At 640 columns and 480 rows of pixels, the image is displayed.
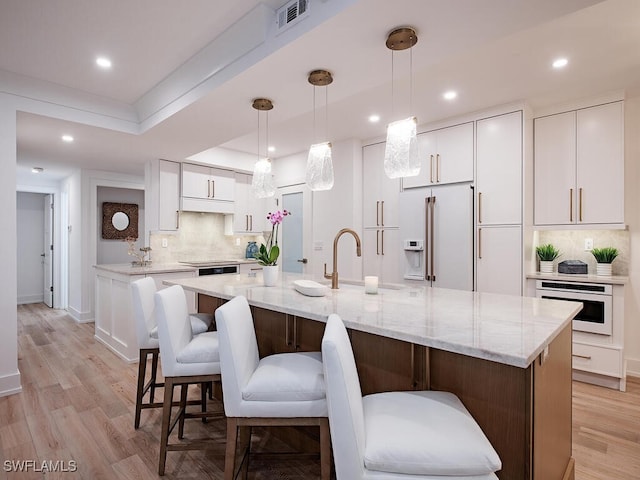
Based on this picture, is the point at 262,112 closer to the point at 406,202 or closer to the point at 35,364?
the point at 406,202

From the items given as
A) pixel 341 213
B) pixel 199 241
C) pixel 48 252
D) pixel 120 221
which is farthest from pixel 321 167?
pixel 48 252

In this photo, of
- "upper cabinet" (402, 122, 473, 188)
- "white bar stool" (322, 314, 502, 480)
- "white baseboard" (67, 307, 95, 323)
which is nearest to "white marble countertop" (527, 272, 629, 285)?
"upper cabinet" (402, 122, 473, 188)

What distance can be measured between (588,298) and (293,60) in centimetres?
309

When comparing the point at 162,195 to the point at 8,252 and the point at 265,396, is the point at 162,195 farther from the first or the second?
the point at 265,396

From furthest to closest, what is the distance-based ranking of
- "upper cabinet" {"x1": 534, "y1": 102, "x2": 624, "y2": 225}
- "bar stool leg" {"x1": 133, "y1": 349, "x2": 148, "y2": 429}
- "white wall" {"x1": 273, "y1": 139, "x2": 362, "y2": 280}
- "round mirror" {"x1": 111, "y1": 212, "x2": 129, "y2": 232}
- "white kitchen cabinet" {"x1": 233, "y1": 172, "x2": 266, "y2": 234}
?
"round mirror" {"x1": 111, "y1": 212, "x2": 129, "y2": 232}
"white kitchen cabinet" {"x1": 233, "y1": 172, "x2": 266, "y2": 234}
"white wall" {"x1": 273, "y1": 139, "x2": 362, "y2": 280}
"upper cabinet" {"x1": 534, "y1": 102, "x2": 624, "y2": 225}
"bar stool leg" {"x1": 133, "y1": 349, "x2": 148, "y2": 429}

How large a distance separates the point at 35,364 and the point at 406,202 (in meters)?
4.14

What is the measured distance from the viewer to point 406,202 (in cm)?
388

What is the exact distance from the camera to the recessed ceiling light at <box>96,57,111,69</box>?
2.57 m

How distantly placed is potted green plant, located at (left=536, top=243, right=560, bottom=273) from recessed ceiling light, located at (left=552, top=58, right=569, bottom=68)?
1.70 meters

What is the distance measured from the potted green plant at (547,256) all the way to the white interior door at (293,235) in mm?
2895

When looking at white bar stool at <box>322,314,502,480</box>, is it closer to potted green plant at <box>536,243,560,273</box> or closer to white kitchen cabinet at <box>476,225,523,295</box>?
white kitchen cabinet at <box>476,225,523,295</box>

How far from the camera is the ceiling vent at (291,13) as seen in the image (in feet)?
5.92

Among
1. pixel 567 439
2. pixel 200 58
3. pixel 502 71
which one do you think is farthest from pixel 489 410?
pixel 200 58

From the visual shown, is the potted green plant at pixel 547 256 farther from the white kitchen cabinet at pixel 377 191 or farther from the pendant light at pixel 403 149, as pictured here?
the pendant light at pixel 403 149
